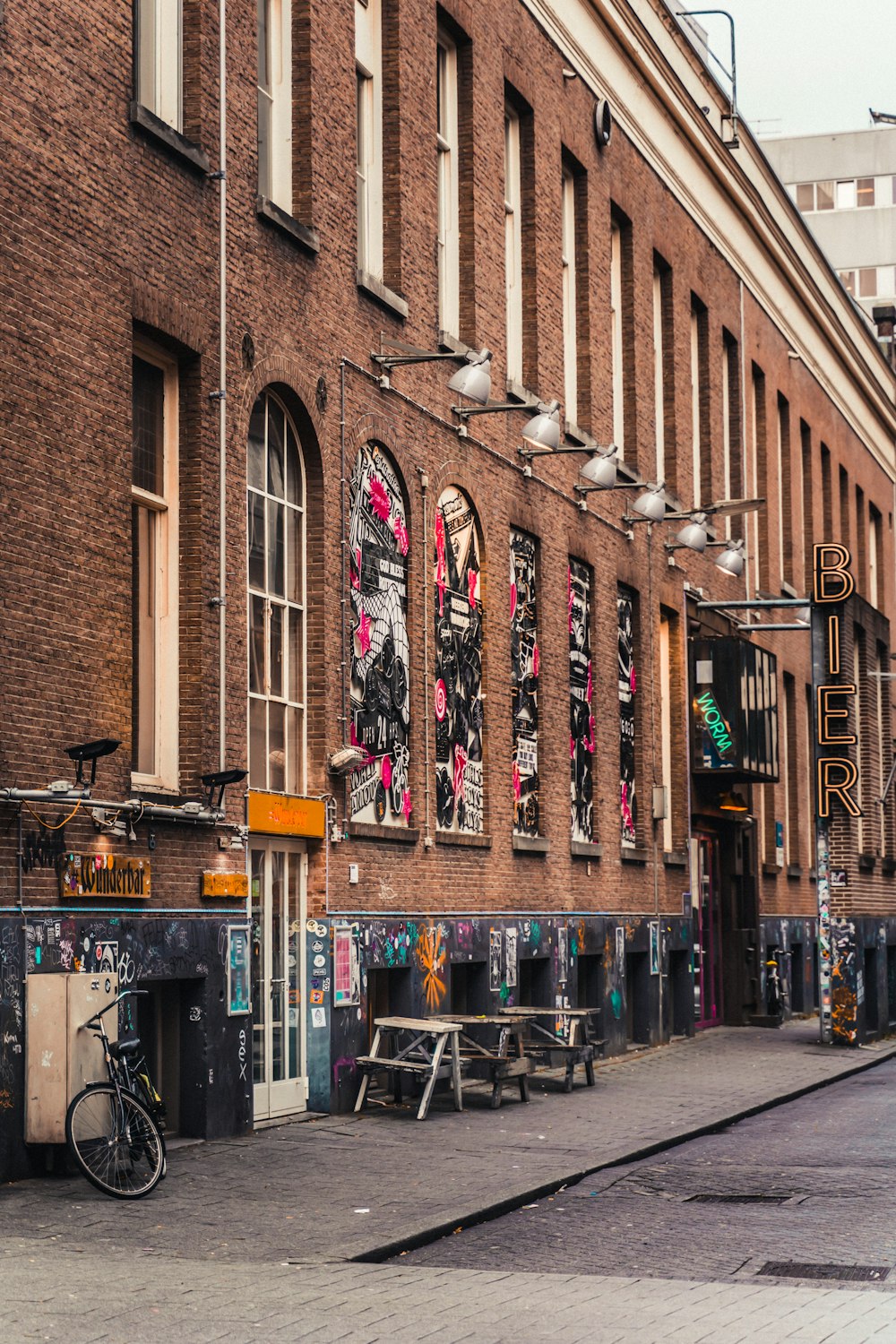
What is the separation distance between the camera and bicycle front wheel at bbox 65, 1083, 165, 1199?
1190cm

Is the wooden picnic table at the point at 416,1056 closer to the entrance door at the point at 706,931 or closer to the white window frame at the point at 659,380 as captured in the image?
the entrance door at the point at 706,931

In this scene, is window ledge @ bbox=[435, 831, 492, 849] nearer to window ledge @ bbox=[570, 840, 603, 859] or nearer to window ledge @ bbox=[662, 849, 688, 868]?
window ledge @ bbox=[570, 840, 603, 859]

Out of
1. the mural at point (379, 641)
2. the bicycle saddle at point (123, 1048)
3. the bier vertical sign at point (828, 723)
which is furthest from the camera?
the bier vertical sign at point (828, 723)

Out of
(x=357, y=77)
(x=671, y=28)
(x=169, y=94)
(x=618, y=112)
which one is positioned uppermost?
(x=671, y=28)

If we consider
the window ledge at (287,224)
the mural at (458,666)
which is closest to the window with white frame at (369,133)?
the window ledge at (287,224)

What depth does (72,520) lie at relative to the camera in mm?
13461

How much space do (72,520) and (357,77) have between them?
25.1ft

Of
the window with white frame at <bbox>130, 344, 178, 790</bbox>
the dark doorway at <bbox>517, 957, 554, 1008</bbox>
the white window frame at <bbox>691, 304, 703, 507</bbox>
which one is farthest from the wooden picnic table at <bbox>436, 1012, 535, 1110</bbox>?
the white window frame at <bbox>691, 304, 703, 507</bbox>

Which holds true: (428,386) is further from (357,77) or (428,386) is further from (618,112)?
(618,112)

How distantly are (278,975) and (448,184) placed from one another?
9263 mm

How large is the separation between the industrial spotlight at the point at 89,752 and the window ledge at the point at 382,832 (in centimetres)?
469

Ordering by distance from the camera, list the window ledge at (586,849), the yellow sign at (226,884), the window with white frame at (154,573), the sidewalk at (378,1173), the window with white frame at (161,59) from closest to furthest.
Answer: the sidewalk at (378,1173) < the window with white frame at (154,573) < the yellow sign at (226,884) < the window with white frame at (161,59) < the window ledge at (586,849)

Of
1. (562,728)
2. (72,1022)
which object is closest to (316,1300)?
(72,1022)

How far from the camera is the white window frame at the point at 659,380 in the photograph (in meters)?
29.3
